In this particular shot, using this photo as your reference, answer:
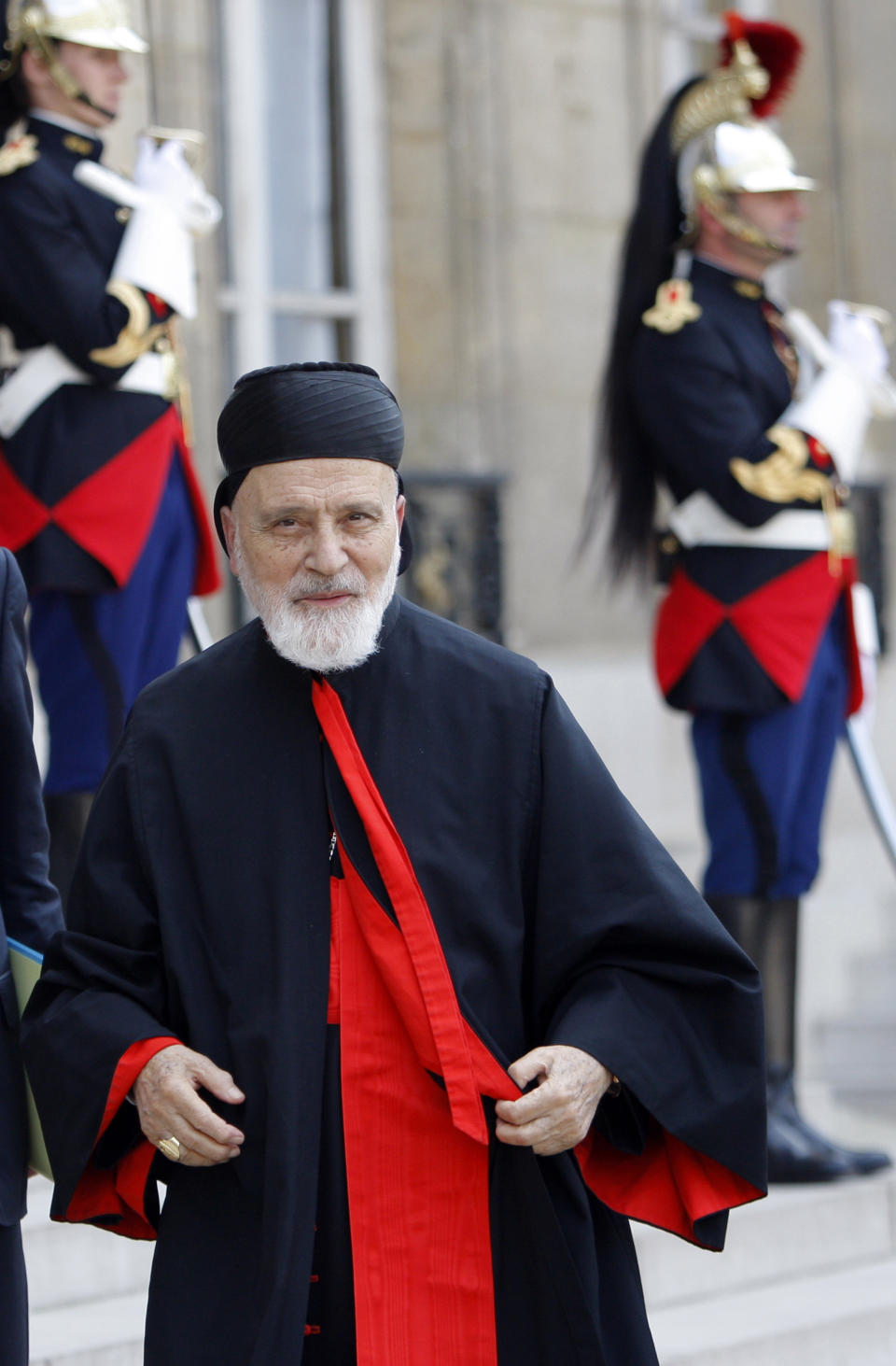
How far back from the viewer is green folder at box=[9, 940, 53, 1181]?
2.60 m

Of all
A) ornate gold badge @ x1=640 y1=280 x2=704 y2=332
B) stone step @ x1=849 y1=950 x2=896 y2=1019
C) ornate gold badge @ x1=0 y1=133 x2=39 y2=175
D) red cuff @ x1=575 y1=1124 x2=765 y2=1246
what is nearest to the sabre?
ornate gold badge @ x1=640 y1=280 x2=704 y2=332

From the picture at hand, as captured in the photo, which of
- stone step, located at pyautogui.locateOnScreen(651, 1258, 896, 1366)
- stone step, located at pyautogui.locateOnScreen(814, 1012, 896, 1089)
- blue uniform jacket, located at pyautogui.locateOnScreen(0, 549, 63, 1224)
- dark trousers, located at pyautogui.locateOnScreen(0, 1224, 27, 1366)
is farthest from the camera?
stone step, located at pyautogui.locateOnScreen(814, 1012, 896, 1089)

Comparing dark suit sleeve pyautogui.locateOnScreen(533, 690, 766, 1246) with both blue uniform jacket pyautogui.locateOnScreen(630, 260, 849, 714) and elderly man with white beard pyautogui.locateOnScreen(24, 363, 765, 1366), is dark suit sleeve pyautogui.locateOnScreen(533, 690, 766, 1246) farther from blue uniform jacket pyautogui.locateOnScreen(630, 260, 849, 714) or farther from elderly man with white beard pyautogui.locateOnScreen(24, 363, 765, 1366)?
blue uniform jacket pyautogui.locateOnScreen(630, 260, 849, 714)

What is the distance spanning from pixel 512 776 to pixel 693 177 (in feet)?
9.04

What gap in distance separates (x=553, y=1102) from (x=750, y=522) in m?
2.56

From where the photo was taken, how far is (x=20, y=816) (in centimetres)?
270

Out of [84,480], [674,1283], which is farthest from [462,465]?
[674,1283]

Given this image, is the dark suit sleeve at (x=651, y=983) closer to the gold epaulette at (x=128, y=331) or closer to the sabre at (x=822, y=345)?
the gold epaulette at (x=128, y=331)

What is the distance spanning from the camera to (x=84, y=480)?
4312 millimetres

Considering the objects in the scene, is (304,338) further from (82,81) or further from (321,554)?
(321,554)

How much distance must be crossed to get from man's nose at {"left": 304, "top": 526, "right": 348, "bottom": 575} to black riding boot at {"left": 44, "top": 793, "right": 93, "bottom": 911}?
1918 millimetres

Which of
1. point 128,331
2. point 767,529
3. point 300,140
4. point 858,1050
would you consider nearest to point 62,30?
point 128,331

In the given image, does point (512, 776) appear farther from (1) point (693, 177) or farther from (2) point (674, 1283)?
(1) point (693, 177)

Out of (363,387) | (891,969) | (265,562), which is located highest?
(363,387)
